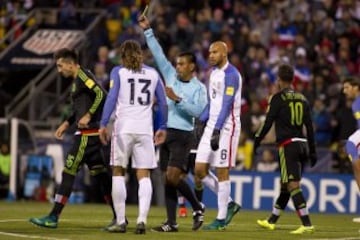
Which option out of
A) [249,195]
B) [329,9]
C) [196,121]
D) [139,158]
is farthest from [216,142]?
[329,9]

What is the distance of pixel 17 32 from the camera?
32.1 meters

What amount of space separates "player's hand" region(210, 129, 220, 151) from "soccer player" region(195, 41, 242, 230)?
3.8 inches

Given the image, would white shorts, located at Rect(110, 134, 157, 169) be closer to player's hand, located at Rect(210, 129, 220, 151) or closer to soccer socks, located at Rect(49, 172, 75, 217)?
player's hand, located at Rect(210, 129, 220, 151)

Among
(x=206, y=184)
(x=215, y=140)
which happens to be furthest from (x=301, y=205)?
(x=206, y=184)

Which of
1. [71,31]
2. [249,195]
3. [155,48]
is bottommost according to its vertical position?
[249,195]

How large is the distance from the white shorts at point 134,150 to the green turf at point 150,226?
2.94 feet

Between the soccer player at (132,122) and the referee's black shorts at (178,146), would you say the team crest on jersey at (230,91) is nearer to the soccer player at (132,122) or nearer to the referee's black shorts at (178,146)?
the referee's black shorts at (178,146)

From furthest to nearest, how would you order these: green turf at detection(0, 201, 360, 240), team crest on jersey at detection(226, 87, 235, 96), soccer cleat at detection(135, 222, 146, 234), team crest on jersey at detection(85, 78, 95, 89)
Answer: team crest on jersey at detection(85, 78, 95, 89), team crest on jersey at detection(226, 87, 235, 96), soccer cleat at detection(135, 222, 146, 234), green turf at detection(0, 201, 360, 240)

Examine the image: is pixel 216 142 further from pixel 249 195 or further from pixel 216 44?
pixel 249 195

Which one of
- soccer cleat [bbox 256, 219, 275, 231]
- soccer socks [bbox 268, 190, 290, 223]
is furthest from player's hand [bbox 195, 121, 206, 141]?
soccer socks [bbox 268, 190, 290, 223]

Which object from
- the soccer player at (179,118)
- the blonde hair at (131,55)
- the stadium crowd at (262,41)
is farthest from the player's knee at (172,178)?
the stadium crowd at (262,41)

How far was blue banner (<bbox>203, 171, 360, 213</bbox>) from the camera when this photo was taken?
2395 cm

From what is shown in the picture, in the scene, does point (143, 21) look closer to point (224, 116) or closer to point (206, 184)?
point (224, 116)

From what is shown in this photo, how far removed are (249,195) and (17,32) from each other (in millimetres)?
10305
